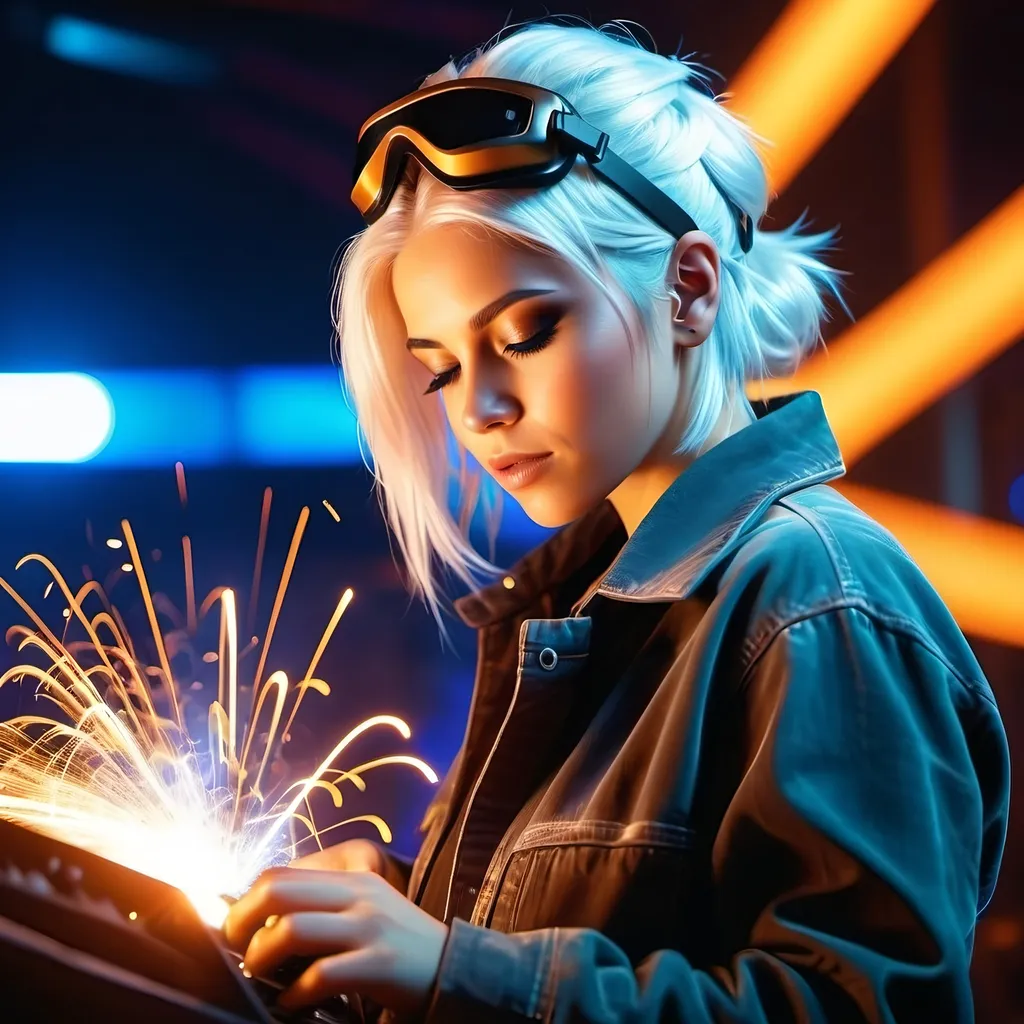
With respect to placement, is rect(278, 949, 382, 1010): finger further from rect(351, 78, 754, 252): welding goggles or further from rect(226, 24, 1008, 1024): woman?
rect(351, 78, 754, 252): welding goggles

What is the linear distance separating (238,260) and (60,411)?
0.40m

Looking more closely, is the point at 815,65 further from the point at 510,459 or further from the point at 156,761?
the point at 156,761

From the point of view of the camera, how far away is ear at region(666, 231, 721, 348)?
3.07 ft

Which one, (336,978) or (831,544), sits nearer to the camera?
(336,978)

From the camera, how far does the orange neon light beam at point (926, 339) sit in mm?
1667

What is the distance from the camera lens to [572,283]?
2.89ft

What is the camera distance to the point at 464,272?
2.91ft

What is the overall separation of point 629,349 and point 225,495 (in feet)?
3.66

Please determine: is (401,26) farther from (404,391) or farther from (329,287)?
(404,391)

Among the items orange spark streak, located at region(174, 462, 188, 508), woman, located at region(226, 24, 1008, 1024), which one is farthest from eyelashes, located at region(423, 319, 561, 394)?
orange spark streak, located at region(174, 462, 188, 508)

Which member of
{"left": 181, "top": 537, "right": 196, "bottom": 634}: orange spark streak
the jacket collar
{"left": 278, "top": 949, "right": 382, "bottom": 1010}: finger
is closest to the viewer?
{"left": 278, "top": 949, "right": 382, "bottom": 1010}: finger

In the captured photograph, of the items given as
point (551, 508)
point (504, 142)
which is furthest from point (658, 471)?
point (504, 142)

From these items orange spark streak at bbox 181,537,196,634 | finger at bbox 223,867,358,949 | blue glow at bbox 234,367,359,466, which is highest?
blue glow at bbox 234,367,359,466

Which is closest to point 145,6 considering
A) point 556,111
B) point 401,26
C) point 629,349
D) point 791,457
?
point 401,26
